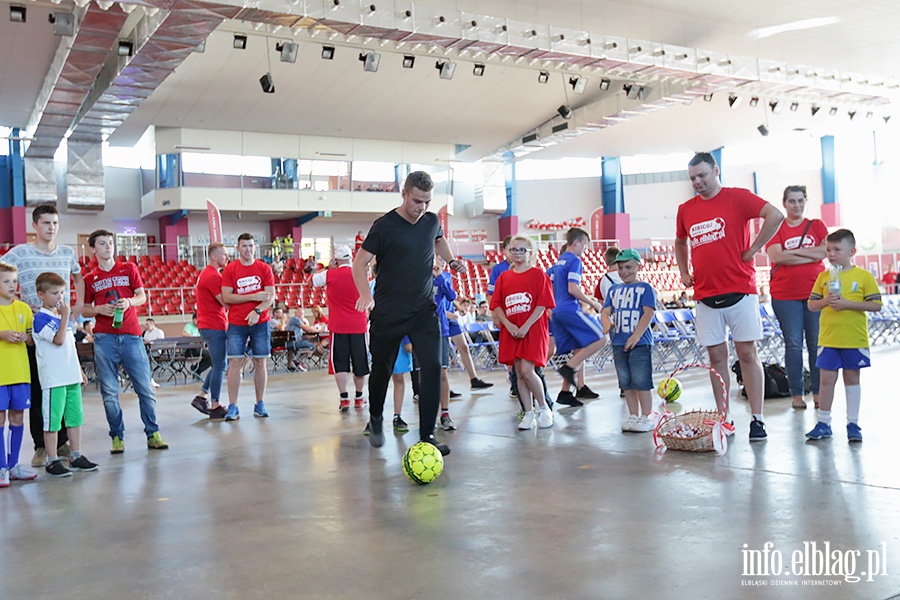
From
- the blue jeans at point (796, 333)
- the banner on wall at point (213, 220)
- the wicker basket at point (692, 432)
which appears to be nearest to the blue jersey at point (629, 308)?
the wicker basket at point (692, 432)

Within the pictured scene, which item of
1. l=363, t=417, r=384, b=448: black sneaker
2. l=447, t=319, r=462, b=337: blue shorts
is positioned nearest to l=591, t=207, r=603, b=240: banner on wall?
l=447, t=319, r=462, b=337: blue shorts

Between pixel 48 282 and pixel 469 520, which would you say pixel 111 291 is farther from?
pixel 469 520

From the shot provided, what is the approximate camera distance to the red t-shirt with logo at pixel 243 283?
7.00 metres

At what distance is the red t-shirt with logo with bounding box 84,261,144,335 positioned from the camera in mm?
5363

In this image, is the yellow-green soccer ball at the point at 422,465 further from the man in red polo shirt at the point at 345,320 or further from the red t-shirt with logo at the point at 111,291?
the man in red polo shirt at the point at 345,320

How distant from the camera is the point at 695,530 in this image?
3008 millimetres

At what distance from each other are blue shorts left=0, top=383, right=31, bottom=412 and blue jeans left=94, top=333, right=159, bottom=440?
0.69m

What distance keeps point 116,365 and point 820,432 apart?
4549 millimetres

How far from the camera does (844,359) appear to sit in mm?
4660

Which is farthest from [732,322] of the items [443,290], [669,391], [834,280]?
[443,290]

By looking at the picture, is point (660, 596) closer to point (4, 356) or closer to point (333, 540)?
point (333, 540)

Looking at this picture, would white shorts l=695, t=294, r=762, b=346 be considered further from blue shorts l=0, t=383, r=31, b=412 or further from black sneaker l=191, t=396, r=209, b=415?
black sneaker l=191, t=396, r=209, b=415

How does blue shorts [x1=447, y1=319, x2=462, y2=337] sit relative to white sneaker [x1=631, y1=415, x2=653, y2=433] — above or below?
above
